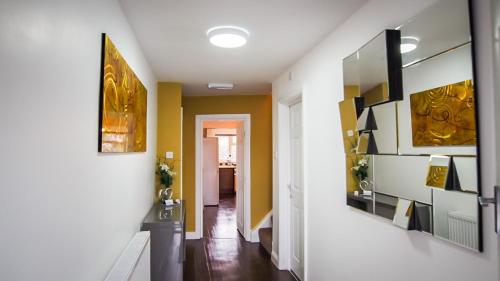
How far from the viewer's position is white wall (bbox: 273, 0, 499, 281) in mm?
1188

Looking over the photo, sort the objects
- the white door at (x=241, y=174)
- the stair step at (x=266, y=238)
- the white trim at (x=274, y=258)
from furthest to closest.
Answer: the white door at (x=241, y=174) < the stair step at (x=266, y=238) < the white trim at (x=274, y=258)

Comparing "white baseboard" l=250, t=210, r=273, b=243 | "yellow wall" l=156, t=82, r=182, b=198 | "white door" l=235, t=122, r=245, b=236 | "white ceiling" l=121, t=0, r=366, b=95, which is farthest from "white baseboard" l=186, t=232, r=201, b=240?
"white ceiling" l=121, t=0, r=366, b=95

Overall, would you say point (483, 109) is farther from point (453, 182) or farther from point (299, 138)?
point (299, 138)

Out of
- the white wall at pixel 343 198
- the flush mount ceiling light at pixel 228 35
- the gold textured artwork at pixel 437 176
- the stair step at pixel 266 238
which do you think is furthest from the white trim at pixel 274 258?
the gold textured artwork at pixel 437 176

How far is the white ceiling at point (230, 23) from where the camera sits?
2.02 m

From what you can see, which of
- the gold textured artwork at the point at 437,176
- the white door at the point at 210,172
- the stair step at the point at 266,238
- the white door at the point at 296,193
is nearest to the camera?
the gold textured artwork at the point at 437,176

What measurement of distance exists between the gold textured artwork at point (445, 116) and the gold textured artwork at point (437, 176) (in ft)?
0.37

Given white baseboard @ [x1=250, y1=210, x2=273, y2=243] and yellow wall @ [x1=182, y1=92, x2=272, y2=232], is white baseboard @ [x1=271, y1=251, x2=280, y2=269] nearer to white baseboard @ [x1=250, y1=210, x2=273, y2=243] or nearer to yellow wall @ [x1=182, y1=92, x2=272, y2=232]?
white baseboard @ [x1=250, y1=210, x2=273, y2=243]

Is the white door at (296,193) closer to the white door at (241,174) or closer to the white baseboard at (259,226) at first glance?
the white baseboard at (259,226)

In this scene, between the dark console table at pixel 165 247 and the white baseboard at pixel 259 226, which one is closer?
the dark console table at pixel 165 247

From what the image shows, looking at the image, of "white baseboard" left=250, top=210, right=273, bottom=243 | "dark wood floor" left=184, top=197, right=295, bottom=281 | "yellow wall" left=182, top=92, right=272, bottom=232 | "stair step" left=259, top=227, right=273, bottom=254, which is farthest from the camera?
"yellow wall" left=182, top=92, right=272, bottom=232

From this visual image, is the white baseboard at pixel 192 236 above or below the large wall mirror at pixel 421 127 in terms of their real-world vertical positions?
below

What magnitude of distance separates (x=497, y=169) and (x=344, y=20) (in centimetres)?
158

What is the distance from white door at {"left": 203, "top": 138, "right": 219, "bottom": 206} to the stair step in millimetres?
3471
